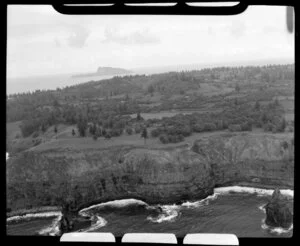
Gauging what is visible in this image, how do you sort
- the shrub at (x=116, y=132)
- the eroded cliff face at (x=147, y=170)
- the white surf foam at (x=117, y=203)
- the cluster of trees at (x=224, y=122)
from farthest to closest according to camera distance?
the cluster of trees at (x=224, y=122), the shrub at (x=116, y=132), the eroded cliff face at (x=147, y=170), the white surf foam at (x=117, y=203)

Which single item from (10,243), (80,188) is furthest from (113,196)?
(10,243)

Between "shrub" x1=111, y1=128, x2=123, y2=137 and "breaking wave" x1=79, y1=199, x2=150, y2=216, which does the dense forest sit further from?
"breaking wave" x1=79, y1=199, x2=150, y2=216

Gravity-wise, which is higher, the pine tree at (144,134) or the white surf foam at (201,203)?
the pine tree at (144,134)

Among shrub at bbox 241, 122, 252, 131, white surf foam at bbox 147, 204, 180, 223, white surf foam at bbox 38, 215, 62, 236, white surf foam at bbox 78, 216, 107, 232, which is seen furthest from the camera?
shrub at bbox 241, 122, 252, 131

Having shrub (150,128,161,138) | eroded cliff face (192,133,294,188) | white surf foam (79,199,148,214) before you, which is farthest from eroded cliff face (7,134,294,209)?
shrub (150,128,161,138)

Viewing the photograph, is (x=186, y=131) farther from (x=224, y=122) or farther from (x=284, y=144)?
(x=284, y=144)

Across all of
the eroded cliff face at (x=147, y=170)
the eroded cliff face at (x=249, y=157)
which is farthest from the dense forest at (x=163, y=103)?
the eroded cliff face at (x=147, y=170)

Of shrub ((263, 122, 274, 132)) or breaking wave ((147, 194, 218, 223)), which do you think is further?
shrub ((263, 122, 274, 132))

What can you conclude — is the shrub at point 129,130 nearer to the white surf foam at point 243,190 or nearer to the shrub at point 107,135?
the shrub at point 107,135
